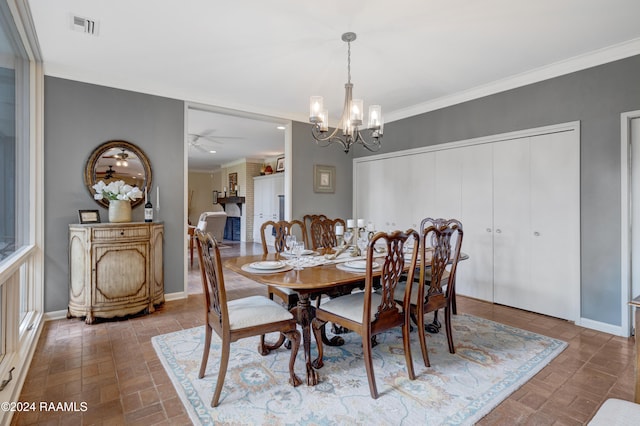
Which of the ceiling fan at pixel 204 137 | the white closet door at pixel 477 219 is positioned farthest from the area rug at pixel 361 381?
the ceiling fan at pixel 204 137

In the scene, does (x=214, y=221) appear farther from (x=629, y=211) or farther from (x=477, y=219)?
(x=629, y=211)

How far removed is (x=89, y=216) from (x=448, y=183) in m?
4.05

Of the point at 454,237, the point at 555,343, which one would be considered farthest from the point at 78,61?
the point at 555,343

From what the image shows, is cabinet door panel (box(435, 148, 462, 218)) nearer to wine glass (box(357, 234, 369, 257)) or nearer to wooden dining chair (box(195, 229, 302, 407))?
wine glass (box(357, 234, 369, 257))

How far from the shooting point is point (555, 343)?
2.59m

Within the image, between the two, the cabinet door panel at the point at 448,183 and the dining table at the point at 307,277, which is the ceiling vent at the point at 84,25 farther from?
the cabinet door panel at the point at 448,183

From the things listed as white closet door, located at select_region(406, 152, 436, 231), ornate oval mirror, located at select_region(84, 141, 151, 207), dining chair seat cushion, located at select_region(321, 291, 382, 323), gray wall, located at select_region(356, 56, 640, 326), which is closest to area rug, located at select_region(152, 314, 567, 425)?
dining chair seat cushion, located at select_region(321, 291, 382, 323)

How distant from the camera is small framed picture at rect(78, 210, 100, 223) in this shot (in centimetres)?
320

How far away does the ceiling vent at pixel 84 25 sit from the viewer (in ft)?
7.82

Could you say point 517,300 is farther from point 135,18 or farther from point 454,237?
point 135,18

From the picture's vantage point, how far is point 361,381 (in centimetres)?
201

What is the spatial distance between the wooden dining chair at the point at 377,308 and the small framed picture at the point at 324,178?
3041 mm

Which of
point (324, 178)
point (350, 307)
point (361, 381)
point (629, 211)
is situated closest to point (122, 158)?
point (324, 178)

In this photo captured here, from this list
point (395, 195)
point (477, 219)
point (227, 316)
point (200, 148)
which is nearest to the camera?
point (227, 316)
